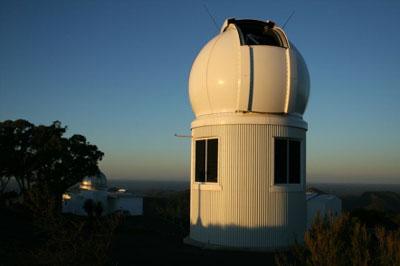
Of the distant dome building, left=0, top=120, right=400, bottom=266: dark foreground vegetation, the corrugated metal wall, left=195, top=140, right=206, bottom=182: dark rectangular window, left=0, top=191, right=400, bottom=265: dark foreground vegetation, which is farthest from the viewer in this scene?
the distant dome building

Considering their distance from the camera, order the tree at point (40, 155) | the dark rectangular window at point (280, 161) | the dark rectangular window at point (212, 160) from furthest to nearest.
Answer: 1. the tree at point (40, 155)
2. the dark rectangular window at point (212, 160)
3. the dark rectangular window at point (280, 161)

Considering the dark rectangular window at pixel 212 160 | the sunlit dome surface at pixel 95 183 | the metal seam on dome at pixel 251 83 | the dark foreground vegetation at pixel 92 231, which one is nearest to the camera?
the dark foreground vegetation at pixel 92 231

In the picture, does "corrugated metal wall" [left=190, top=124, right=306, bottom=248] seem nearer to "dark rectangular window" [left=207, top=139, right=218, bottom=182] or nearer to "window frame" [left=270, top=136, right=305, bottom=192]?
"window frame" [left=270, top=136, right=305, bottom=192]

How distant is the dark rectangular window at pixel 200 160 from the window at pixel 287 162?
2.14 m

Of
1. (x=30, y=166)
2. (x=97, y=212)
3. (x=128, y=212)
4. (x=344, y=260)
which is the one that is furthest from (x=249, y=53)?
(x=128, y=212)

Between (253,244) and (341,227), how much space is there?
18.2 feet

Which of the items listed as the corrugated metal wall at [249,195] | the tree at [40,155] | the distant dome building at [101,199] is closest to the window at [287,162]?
the corrugated metal wall at [249,195]

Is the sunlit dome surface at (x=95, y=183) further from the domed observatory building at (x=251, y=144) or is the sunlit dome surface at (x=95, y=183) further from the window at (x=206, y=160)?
the domed observatory building at (x=251, y=144)

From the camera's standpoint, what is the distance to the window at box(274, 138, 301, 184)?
13117 mm

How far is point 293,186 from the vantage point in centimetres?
1331

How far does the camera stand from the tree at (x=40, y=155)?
101 feet

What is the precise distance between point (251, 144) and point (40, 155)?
22.0 metres

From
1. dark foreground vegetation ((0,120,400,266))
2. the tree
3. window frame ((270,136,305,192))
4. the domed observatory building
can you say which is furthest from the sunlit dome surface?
window frame ((270,136,305,192))

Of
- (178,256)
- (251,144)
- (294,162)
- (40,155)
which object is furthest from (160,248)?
(40,155)
